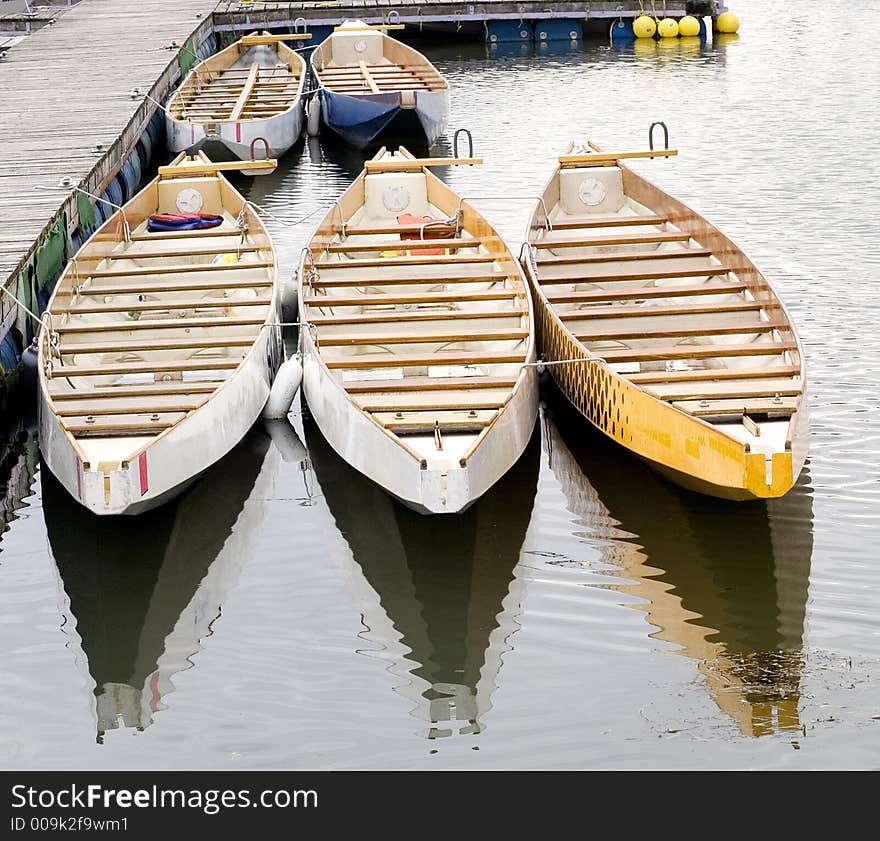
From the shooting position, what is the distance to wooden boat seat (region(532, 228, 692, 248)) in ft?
44.6

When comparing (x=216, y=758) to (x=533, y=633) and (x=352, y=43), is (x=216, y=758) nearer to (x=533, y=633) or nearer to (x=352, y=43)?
(x=533, y=633)

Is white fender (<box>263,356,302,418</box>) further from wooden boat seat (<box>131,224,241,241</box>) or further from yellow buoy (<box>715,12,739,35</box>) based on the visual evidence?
yellow buoy (<box>715,12,739,35</box>)

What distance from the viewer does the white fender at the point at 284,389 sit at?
38.8ft

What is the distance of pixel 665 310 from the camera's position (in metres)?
11.7

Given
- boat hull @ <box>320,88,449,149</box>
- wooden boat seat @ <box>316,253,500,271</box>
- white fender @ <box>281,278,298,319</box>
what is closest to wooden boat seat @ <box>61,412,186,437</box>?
wooden boat seat @ <box>316,253,500,271</box>

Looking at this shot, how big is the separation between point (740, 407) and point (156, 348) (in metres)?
4.82

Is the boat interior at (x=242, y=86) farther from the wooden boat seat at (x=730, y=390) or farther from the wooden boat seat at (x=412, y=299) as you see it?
the wooden boat seat at (x=730, y=390)

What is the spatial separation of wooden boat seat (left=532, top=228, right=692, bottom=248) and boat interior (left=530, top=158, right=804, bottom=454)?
0.5 inches

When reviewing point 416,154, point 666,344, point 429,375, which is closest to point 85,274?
point 429,375

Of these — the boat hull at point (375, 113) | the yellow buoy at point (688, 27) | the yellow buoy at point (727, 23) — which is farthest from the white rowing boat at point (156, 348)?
the yellow buoy at point (727, 23)

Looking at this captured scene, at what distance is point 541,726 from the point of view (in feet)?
25.4

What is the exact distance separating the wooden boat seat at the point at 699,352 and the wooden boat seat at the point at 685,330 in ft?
0.65

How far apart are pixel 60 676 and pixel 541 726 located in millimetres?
2966

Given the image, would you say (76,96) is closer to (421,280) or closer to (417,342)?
(421,280)
